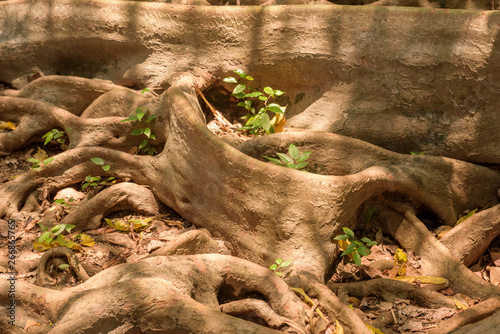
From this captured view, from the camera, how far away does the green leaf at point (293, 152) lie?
335cm

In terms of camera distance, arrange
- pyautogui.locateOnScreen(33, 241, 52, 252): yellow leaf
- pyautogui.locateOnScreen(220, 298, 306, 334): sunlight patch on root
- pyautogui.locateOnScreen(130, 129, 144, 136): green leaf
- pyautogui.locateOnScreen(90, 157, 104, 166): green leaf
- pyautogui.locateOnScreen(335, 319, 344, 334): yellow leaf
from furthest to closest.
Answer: pyautogui.locateOnScreen(130, 129, 144, 136): green leaf < pyautogui.locateOnScreen(90, 157, 104, 166): green leaf < pyautogui.locateOnScreen(33, 241, 52, 252): yellow leaf < pyautogui.locateOnScreen(335, 319, 344, 334): yellow leaf < pyautogui.locateOnScreen(220, 298, 306, 334): sunlight patch on root

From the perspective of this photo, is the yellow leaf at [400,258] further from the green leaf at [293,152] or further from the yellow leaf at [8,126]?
the yellow leaf at [8,126]

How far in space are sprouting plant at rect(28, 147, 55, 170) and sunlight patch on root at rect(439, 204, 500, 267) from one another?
3.22 m

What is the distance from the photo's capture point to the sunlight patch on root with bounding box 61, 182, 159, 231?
3574 millimetres

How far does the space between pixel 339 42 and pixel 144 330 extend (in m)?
2.83

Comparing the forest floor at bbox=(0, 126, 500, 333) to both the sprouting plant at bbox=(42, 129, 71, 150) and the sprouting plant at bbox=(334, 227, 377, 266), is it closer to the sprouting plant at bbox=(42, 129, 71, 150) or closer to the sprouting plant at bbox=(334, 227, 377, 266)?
the sprouting plant at bbox=(334, 227, 377, 266)

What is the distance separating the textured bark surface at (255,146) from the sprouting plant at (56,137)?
0.08 m

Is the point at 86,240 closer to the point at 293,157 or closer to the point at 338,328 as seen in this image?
the point at 293,157

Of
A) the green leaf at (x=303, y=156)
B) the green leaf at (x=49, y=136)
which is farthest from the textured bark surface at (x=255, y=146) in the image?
the green leaf at (x=303, y=156)

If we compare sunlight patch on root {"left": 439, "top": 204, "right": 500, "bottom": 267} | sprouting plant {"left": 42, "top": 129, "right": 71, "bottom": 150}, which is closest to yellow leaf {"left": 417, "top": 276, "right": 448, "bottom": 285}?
sunlight patch on root {"left": 439, "top": 204, "right": 500, "bottom": 267}

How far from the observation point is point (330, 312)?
269 cm

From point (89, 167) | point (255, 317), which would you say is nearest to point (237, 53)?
point (89, 167)

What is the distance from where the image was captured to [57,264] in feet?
9.92

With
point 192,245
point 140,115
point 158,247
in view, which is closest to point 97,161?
point 140,115
